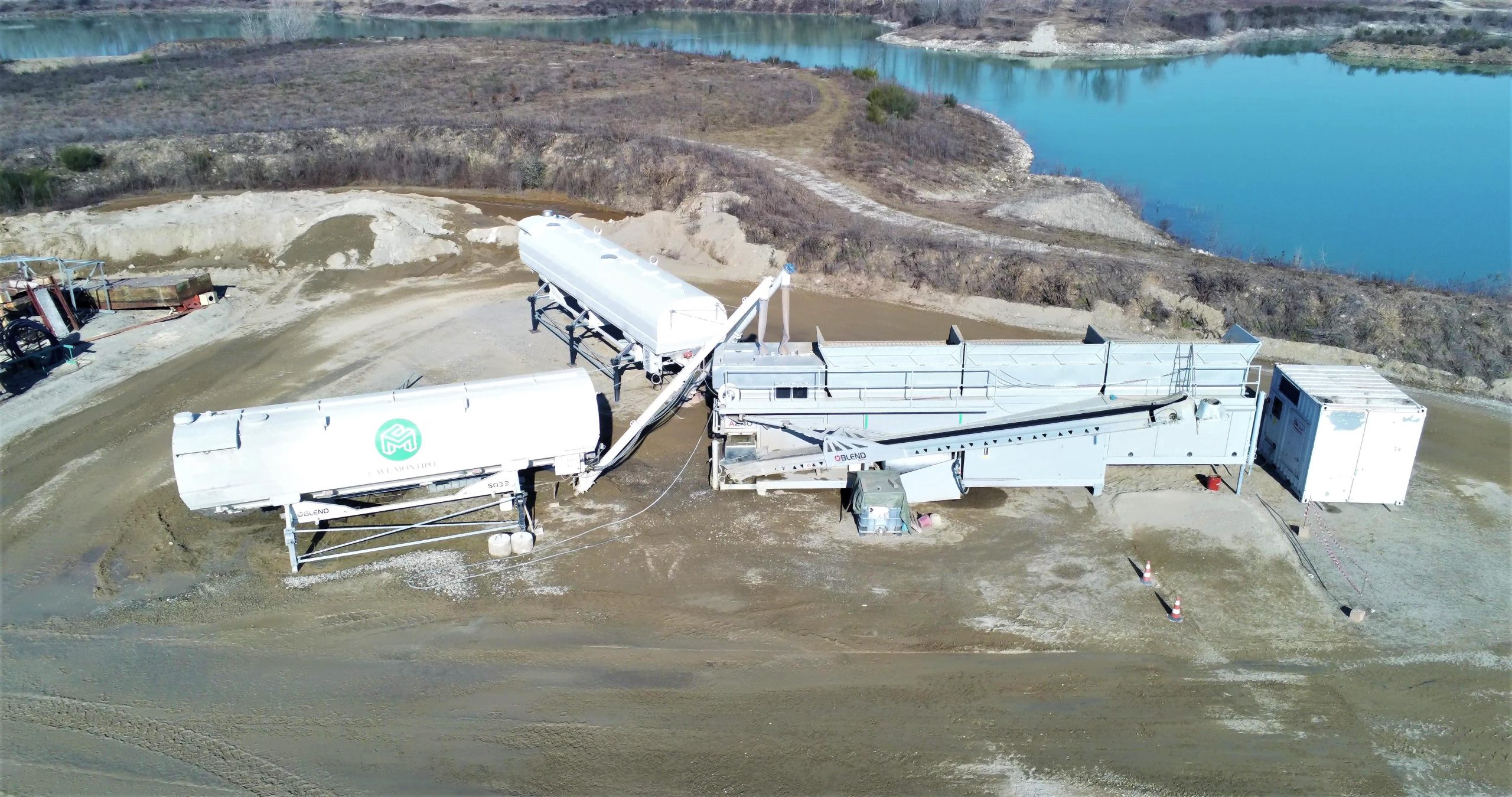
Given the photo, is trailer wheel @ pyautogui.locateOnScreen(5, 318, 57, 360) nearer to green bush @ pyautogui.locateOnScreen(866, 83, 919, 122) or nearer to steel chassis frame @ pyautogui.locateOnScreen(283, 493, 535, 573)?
steel chassis frame @ pyautogui.locateOnScreen(283, 493, 535, 573)

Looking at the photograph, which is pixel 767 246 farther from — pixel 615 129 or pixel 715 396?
pixel 615 129

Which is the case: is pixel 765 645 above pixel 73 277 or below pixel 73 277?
below

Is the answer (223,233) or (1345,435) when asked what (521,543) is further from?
(223,233)

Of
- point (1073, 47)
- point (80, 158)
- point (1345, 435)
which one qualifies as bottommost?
point (1345, 435)

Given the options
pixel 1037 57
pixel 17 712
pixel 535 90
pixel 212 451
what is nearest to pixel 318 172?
pixel 535 90

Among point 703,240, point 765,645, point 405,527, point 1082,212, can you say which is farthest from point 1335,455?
point 1082,212

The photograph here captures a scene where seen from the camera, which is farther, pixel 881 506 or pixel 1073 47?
pixel 1073 47
